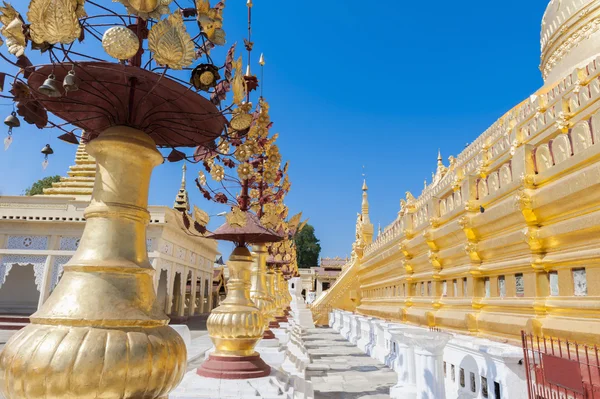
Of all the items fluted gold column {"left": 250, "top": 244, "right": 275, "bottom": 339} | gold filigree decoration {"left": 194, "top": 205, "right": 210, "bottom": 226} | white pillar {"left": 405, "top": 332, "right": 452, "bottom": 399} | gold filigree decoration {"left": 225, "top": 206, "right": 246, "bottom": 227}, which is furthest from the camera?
fluted gold column {"left": 250, "top": 244, "right": 275, "bottom": 339}

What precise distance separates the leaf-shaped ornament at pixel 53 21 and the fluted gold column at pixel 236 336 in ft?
12.0

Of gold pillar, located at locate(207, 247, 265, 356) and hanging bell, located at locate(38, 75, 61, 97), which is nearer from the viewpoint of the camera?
hanging bell, located at locate(38, 75, 61, 97)

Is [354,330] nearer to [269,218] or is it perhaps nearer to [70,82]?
[269,218]

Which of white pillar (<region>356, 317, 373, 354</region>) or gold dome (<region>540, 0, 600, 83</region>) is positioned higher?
gold dome (<region>540, 0, 600, 83</region>)

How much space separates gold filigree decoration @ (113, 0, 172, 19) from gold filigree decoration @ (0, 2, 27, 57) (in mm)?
463

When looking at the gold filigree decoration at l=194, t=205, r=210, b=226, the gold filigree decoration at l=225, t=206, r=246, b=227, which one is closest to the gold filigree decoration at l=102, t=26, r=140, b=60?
the gold filigree decoration at l=194, t=205, r=210, b=226

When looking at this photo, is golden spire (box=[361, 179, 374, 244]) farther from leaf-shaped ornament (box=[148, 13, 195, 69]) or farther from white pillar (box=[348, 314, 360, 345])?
leaf-shaped ornament (box=[148, 13, 195, 69])

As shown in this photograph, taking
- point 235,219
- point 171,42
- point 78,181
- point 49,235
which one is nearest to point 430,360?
point 235,219

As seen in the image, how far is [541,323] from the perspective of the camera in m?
5.91

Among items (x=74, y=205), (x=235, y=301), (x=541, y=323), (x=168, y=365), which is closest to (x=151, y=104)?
(x=168, y=365)

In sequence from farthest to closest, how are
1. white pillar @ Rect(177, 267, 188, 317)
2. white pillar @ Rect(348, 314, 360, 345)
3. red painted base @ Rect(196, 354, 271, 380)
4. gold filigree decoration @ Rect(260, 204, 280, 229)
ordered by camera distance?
1. white pillar @ Rect(177, 267, 188, 317)
2. white pillar @ Rect(348, 314, 360, 345)
3. gold filigree decoration @ Rect(260, 204, 280, 229)
4. red painted base @ Rect(196, 354, 271, 380)

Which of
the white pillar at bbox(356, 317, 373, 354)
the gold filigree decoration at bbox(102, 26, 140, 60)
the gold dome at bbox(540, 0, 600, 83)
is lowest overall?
the white pillar at bbox(356, 317, 373, 354)

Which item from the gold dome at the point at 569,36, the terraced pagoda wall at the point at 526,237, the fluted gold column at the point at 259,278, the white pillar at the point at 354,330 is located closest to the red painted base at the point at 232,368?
the terraced pagoda wall at the point at 526,237

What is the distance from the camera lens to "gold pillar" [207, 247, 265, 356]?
4852mm
